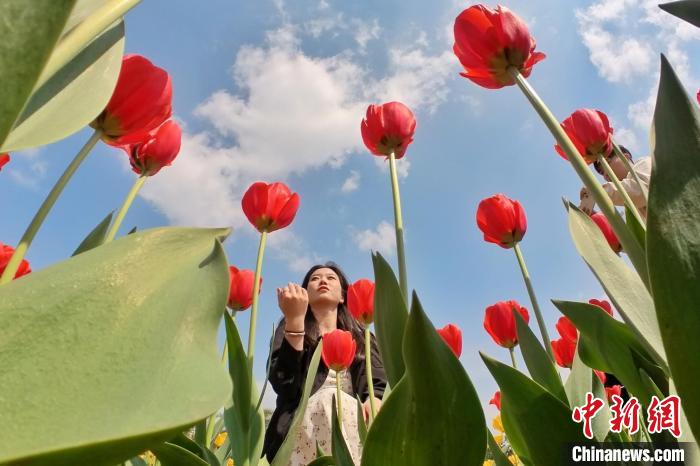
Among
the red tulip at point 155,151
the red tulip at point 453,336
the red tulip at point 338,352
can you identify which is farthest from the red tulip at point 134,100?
the red tulip at point 338,352

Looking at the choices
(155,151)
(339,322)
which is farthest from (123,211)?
(339,322)

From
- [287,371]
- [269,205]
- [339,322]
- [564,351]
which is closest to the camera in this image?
[269,205]

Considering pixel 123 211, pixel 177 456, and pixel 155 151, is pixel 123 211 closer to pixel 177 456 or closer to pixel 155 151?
pixel 155 151

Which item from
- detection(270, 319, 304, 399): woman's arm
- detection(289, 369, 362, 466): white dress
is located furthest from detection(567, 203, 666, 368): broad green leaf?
detection(289, 369, 362, 466): white dress

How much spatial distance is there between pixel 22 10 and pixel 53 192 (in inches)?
15.0

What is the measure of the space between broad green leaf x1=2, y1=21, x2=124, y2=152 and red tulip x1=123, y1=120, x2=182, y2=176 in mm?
494

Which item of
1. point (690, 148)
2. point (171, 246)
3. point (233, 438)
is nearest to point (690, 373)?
point (690, 148)

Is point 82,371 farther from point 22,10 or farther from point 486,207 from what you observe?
point 486,207

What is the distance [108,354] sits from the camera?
0.31 metres

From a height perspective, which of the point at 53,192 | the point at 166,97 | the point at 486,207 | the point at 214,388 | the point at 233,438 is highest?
the point at 166,97

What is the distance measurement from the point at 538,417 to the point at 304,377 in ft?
7.80

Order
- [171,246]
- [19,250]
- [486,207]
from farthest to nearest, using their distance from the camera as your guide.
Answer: [486,207], [19,250], [171,246]

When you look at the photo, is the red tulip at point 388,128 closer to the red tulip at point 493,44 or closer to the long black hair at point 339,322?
the red tulip at point 493,44

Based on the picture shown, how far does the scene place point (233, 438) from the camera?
0.98 metres
